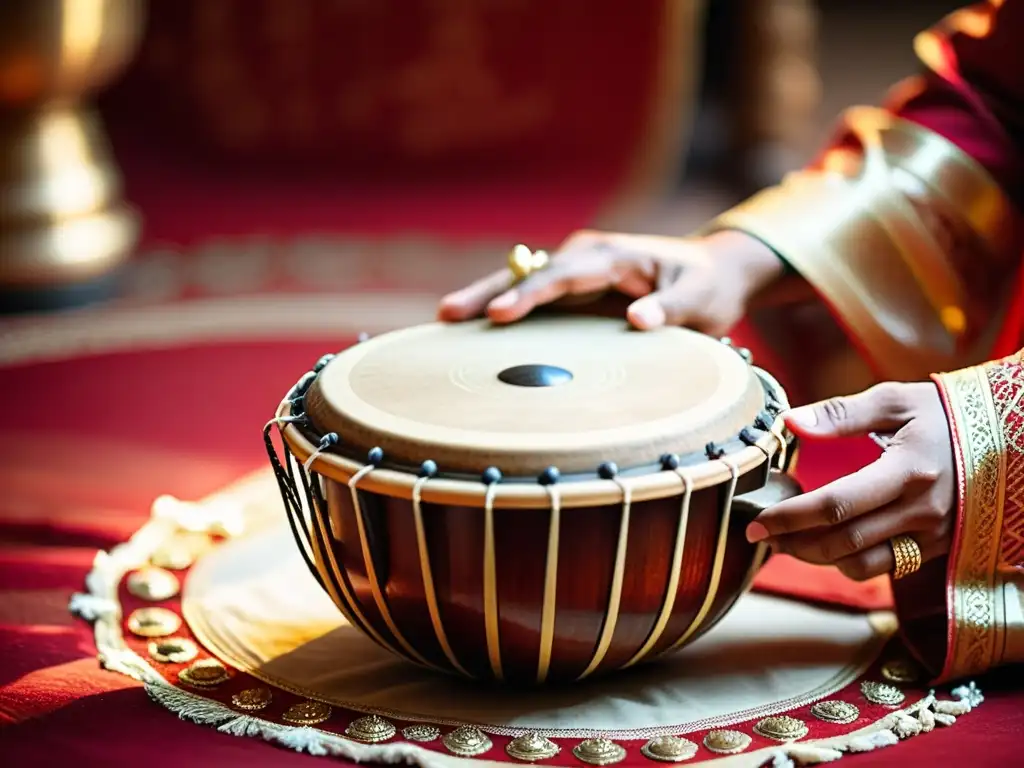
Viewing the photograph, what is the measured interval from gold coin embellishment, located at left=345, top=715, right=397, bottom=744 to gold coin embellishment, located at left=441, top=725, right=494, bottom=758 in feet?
0.16

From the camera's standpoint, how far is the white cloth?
3.54 feet

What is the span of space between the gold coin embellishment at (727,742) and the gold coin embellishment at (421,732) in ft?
0.72

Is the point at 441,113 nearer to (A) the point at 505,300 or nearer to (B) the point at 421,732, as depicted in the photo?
(A) the point at 505,300

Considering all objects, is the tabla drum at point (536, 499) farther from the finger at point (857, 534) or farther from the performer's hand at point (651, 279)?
the performer's hand at point (651, 279)

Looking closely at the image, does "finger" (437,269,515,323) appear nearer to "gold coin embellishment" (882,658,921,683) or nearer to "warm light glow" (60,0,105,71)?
"gold coin embellishment" (882,658,921,683)

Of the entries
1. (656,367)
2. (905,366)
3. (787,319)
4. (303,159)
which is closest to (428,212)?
(303,159)

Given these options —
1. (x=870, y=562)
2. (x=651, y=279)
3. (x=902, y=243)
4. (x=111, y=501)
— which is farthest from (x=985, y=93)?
(x=111, y=501)

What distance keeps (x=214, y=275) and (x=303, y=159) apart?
0.88 metres

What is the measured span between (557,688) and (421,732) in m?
0.13

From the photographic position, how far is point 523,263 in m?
1.29

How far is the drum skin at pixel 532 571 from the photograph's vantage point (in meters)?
0.97

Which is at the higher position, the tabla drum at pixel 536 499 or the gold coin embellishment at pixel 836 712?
the tabla drum at pixel 536 499

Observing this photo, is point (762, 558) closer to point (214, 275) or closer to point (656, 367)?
point (656, 367)

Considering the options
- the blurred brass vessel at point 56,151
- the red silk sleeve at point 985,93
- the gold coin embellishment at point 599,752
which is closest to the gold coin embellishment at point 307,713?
the gold coin embellishment at point 599,752
